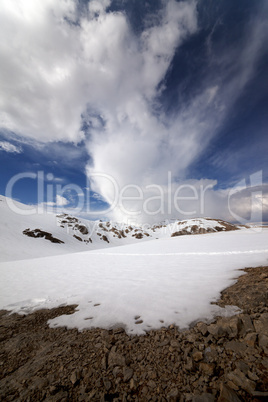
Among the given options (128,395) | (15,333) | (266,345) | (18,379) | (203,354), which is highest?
(266,345)

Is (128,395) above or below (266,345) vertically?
below

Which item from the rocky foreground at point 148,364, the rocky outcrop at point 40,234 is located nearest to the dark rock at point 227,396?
the rocky foreground at point 148,364

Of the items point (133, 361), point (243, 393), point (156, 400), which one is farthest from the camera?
point (133, 361)

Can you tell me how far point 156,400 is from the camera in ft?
6.50

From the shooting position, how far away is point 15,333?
3.91 meters

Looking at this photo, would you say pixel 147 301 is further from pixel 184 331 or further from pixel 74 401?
pixel 74 401

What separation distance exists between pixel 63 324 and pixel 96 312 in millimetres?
879

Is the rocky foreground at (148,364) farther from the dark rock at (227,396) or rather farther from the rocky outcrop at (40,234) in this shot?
the rocky outcrop at (40,234)

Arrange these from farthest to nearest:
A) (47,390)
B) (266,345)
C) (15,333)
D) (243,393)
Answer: (15,333)
(266,345)
(47,390)
(243,393)

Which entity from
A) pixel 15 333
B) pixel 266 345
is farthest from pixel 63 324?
pixel 266 345

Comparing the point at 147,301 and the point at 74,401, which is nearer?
the point at 74,401

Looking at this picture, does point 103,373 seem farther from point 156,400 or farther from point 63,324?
point 63,324

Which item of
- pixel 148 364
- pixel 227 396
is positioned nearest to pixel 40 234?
pixel 148 364

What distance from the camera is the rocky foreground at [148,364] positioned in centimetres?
202
